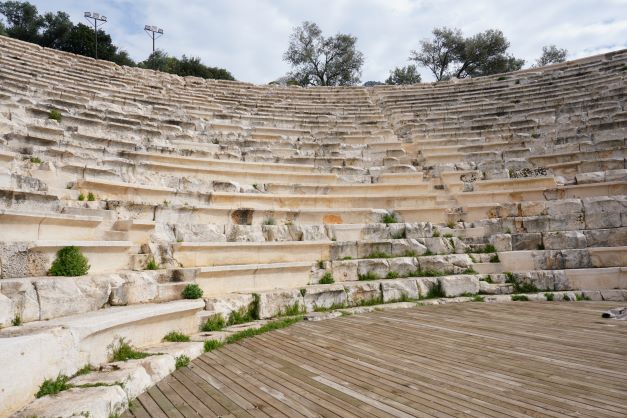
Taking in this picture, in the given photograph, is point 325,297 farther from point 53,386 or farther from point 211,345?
point 53,386

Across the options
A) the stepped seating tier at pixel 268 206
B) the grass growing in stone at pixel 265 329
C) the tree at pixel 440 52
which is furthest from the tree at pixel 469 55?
the grass growing in stone at pixel 265 329

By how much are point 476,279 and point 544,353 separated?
138 inches

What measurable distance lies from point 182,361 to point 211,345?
1.84 ft

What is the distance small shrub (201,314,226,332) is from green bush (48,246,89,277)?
1.58 m

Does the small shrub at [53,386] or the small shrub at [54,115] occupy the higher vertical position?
the small shrub at [54,115]

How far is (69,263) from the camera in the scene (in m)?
4.50

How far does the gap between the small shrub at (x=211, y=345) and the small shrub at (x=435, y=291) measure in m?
4.21

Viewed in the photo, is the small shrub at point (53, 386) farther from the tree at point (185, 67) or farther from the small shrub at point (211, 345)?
the tree at point (185, 67)

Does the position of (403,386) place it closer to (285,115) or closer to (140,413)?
(140,413)

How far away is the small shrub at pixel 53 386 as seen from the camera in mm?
2895

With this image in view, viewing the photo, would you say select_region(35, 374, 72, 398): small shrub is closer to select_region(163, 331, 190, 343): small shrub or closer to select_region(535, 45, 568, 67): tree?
select_region(163, 331, 190, 343): small shrub

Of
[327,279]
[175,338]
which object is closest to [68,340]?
[175,338]

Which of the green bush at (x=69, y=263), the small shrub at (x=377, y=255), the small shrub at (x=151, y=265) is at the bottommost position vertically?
the small shrub at (x=377, y=255)

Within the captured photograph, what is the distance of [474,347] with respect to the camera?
4.48 metres
